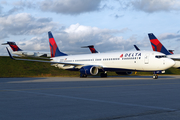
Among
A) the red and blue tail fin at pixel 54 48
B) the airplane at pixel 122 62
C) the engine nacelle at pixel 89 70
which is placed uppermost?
the red and blue tail fin at pixel 54 48

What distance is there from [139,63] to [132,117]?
2353 centimetres

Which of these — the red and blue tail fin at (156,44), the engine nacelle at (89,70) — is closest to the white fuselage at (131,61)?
the engine nacelle at (89,70)

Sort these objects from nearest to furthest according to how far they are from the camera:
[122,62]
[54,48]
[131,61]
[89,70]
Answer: [131,61] < [122,62] < [89,70] < [54,48]

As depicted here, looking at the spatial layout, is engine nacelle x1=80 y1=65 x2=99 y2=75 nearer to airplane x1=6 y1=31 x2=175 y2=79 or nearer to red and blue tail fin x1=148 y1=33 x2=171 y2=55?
airplane x1=6 y1=31 x2=175 y2=79

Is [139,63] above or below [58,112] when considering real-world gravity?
above

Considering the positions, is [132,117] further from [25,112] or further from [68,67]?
[68,67]

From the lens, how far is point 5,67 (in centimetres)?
5562

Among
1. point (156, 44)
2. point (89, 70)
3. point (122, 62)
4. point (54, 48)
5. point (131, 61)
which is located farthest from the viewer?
point (54, 48)

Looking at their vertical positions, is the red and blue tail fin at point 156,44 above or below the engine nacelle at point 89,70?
above

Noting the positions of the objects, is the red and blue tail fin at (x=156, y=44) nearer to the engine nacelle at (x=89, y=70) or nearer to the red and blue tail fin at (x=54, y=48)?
the engine nacelle at (x=89, y=70)

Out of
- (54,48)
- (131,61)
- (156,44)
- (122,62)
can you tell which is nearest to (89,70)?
(122,62)

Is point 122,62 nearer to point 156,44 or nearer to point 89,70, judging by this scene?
point 89,70

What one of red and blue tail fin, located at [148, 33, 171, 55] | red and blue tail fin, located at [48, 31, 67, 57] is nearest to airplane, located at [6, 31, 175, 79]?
red and blue tail fin, located at [48, 31, 67, 57]

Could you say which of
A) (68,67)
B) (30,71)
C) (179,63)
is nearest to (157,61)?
(179,63)
